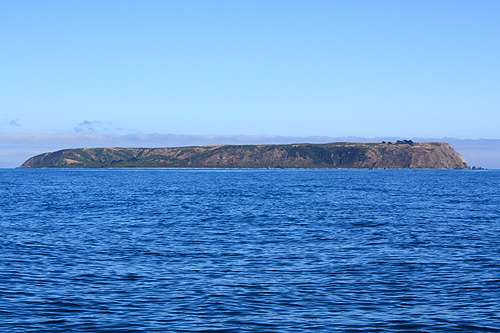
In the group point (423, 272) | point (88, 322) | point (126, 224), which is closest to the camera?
point (88, 322)

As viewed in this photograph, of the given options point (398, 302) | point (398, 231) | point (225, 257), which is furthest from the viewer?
point (398, 231)

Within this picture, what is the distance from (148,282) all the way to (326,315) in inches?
313

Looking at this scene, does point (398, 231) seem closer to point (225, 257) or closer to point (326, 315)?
point (225, 257)

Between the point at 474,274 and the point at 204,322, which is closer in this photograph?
the point at 204,322

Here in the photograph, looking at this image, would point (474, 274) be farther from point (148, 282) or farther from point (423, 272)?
point (148, 282)

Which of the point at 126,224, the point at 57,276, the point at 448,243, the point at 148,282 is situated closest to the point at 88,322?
the point at 148,282

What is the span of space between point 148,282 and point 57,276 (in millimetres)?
4294

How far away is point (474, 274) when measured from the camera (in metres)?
22.1

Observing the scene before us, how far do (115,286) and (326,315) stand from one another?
8.64 meters

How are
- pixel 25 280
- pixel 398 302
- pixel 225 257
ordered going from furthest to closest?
pixel 225 257 < pixel 25 280 < pixel 398 302

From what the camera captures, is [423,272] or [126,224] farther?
[126,224]

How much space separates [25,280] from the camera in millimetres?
20875

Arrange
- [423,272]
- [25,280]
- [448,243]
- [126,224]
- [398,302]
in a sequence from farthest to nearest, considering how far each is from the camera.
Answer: [126,224] < [448,243] < [423,272] < [25,280] < [398,302]

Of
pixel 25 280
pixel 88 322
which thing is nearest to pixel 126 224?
pixel 25 280
